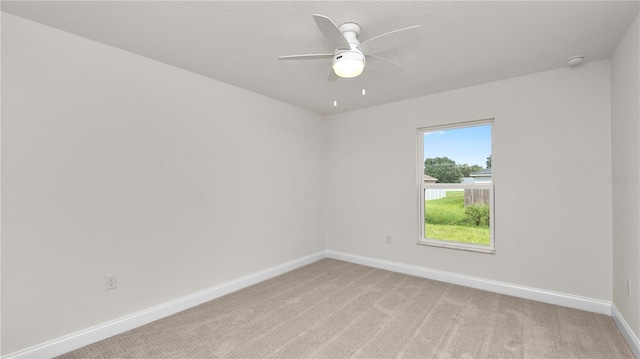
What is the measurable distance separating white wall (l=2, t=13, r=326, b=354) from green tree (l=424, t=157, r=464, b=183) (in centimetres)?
230

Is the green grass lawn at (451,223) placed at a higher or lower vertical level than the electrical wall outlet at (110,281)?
higher

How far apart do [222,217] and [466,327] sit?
107 inches

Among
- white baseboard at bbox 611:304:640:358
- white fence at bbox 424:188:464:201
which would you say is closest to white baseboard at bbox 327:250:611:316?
white baseboard at bbox 611:304:640:358

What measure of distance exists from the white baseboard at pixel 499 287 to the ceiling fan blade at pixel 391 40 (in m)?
2.90

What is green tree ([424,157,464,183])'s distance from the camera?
3653 millimetres

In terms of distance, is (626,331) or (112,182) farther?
(112,182)

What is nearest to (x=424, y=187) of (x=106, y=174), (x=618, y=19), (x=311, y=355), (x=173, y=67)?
(x=618, y=19)

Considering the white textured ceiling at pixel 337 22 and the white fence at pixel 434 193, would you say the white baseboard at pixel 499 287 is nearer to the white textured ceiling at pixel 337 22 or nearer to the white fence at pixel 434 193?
the white fence at pixel 434 193

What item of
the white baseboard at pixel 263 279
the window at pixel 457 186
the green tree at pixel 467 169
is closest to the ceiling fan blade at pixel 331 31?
the window at pixel 457 186

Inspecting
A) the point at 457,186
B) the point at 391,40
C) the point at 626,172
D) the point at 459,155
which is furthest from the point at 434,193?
the point at 391,40

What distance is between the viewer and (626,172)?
88.7 inches

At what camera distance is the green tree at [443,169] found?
3653 millimetres

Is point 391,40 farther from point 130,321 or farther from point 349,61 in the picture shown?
point 130,321

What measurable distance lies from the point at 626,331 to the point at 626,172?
1.28 meters
